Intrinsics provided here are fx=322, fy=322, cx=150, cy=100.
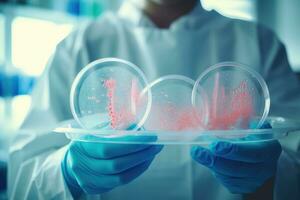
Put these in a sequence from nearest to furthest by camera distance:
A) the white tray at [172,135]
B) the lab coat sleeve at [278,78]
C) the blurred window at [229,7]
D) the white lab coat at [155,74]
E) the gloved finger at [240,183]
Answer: the white tray at [172,135], the gloved finger at [240,183], the white lab coat at [155,74], the lab coat sleeve at [278,78], the blurred window at [229,7]

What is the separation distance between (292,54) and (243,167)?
66 centimetres

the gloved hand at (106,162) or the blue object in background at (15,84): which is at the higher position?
the gloved hand at (106,162)

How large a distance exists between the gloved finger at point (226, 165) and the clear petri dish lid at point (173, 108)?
50mm

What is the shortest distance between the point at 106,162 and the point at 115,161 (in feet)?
0.06

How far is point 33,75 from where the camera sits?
136 centimetres

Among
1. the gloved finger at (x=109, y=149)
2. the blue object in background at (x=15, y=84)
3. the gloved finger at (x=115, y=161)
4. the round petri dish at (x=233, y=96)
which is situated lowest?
the blue object in background at (x=15, y=84)

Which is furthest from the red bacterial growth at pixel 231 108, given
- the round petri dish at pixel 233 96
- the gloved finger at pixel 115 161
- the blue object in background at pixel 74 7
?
the blue object in background at pixel 74 7

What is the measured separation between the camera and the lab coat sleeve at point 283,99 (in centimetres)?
71

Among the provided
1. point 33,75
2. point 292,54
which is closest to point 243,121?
point 292,54

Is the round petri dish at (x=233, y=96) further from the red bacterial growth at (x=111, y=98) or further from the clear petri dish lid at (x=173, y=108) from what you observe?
the red bacterial growth at (x=111, y=98)

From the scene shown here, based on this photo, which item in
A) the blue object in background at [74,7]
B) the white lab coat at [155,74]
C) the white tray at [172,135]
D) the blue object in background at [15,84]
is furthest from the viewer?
the blue object in background at [74,7]

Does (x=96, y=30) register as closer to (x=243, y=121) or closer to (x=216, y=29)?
(x=216, y=29)

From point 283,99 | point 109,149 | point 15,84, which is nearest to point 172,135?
point 109,149

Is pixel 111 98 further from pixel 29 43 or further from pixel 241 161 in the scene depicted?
pixel 29 43
